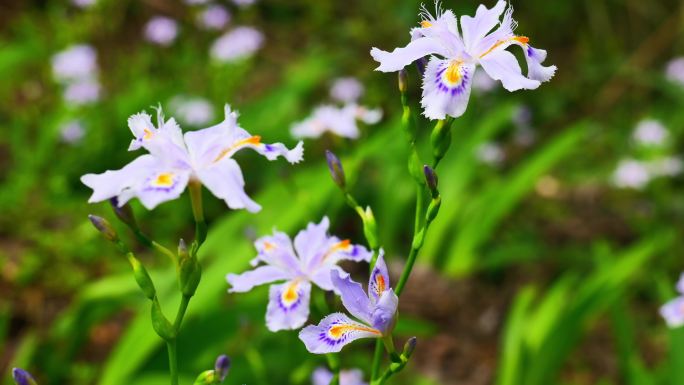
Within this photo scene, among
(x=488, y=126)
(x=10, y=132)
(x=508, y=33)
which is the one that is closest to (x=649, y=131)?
(x=488, y=126)

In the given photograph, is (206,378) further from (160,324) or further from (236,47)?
(236,47)

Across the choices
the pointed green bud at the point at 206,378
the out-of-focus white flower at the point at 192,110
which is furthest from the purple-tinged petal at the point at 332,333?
the out-of-focus white flower at the point at 192,110

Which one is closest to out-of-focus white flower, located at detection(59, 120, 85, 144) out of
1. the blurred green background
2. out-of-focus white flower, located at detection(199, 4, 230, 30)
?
the blurred green background

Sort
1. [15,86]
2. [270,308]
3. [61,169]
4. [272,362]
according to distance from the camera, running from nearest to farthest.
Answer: [270,308] → [272,362] → [61,169] → [15,86]

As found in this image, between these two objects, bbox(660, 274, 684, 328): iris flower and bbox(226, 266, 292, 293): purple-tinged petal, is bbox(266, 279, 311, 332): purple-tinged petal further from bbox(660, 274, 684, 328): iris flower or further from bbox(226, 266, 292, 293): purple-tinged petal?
bbox(660, 274, 684, 328): iris flower

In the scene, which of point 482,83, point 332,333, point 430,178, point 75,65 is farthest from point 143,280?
point 482,83

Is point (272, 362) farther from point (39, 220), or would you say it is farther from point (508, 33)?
point (39, 220)
